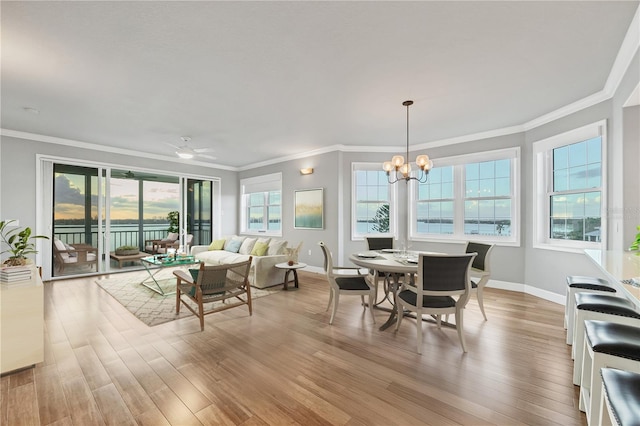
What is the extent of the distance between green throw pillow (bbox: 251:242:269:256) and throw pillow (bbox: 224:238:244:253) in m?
0.75

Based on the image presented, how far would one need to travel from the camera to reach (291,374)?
83.9 inches

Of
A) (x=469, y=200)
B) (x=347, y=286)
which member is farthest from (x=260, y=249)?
(x=469, y=200)

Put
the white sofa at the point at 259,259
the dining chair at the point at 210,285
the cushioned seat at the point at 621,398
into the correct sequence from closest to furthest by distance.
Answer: the cushioned seat at the point at 621,398, the dining chair at the point at 210,285, the white sofa at the point at 259,259

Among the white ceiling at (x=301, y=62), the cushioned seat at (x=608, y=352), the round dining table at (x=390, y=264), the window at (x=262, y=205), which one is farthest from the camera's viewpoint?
the window at (x=262, y=205)

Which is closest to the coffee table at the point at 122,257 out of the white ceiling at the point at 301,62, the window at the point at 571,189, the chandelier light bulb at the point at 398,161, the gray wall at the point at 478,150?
the gray wall at the point at 478,150

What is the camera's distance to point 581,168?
368 cm

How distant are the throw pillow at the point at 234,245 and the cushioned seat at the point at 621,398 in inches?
221

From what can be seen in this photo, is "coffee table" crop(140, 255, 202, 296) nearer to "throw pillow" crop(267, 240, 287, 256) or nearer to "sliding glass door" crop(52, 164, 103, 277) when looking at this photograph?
"throw pillow" crop(267, 240, 287, 256)

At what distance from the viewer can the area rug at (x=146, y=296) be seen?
3.33m

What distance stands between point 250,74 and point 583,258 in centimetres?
475

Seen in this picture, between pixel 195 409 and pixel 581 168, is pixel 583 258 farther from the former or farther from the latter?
pixel 195 409

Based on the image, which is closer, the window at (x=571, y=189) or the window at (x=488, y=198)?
the window at (x=571, y=189)

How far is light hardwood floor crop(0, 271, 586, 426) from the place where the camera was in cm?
170

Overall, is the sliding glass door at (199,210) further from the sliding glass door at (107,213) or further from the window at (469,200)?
the window at (469,200)
